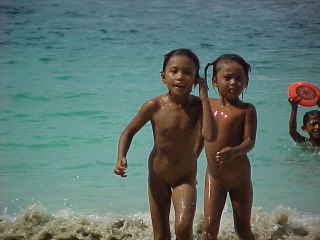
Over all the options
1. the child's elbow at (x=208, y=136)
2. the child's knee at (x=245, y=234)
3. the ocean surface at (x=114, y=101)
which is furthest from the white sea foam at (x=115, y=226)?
the child's elbow at (x=208, y=136)

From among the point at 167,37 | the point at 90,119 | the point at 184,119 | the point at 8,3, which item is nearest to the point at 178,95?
the point at 184,119

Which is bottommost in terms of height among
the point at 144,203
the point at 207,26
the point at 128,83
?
the point at 144,203

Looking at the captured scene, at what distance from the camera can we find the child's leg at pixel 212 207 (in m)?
3.60

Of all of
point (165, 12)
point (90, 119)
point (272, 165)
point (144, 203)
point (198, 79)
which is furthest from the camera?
point (165, 12)

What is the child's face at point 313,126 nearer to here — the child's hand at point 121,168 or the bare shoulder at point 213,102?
the bare shoulder at point 213,102

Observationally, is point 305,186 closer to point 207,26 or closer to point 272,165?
point 272,165

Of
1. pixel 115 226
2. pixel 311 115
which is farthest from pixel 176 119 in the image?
pixel 311 115

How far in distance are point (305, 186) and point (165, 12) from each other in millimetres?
3231

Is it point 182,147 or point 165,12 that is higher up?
point 165,12

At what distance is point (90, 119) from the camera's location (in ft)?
22.2

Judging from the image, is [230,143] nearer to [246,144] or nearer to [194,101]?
[246,144]

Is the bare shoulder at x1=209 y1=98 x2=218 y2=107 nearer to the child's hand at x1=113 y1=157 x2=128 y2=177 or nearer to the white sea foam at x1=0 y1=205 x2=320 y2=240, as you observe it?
the child's hand at x1=113 y1=157 x2=128 y2=177

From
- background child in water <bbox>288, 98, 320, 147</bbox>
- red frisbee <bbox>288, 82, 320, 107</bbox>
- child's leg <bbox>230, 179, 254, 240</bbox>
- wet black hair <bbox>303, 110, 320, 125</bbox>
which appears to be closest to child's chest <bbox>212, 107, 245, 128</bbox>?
child's leg <bbox>230, 179, 254, 240</bbox>

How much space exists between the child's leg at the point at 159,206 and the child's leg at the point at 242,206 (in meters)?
0.36
